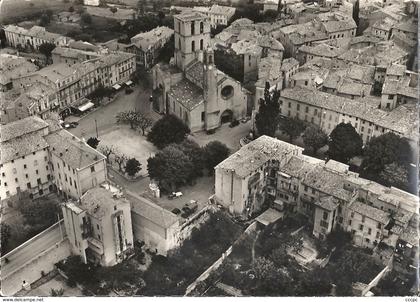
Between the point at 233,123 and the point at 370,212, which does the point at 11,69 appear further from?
the point at 370,212

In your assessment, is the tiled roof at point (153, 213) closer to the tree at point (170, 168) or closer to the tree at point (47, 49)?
the tree at point (170, 168)

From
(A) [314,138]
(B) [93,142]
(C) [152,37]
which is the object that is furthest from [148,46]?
(A) [314,138]

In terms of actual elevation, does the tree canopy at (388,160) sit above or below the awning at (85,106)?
above

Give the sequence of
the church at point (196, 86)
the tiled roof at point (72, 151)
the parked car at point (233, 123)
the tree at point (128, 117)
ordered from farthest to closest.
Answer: the parked car at point (233, 123) < the tree at point (128, 117) < the church at point (196, 86) < the tiled roof at point (72, 151)

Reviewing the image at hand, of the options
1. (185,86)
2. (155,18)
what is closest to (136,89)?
(185,86)

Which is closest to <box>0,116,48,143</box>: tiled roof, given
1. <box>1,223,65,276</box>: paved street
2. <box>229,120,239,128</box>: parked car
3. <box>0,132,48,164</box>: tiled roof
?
<box>0,132,48,164</box>: tiled roof

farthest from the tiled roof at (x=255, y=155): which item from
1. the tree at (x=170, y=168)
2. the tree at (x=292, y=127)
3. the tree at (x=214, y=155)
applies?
the tree at (x=292, y=127)
